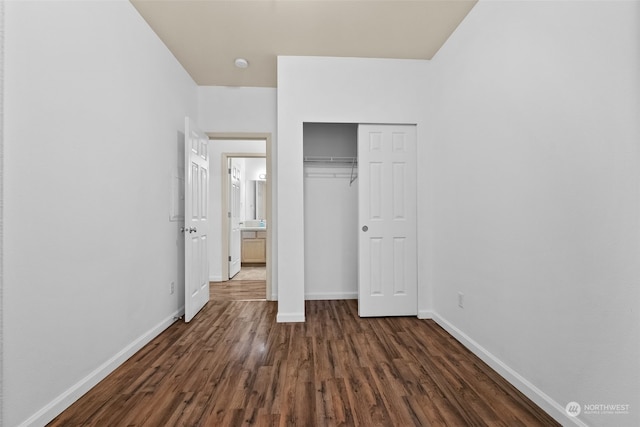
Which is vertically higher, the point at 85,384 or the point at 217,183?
the point at 217,183

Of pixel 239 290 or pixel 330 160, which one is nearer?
pixel 330 160

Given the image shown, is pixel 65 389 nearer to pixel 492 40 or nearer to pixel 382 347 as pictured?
pixel 382 347

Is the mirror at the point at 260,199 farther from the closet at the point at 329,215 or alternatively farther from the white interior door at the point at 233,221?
the closet at the point at 329,215

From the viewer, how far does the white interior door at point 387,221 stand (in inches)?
121

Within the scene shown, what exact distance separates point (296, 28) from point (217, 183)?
2.84 m

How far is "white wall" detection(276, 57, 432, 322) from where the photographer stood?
2.96 m

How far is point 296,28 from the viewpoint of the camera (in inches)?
101

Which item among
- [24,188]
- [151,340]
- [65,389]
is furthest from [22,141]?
[151,340]

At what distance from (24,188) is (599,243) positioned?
9.07 ft

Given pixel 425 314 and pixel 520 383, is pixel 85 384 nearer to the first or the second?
pixel 520 383

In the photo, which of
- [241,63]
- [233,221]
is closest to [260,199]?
[233,221]

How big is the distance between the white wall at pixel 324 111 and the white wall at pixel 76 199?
119cm

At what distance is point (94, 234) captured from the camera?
1.85 metres

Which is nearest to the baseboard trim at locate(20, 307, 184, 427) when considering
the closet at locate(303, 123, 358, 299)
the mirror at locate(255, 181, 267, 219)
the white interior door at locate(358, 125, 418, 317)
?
the closet at locate(303, 123, 358, 299)
